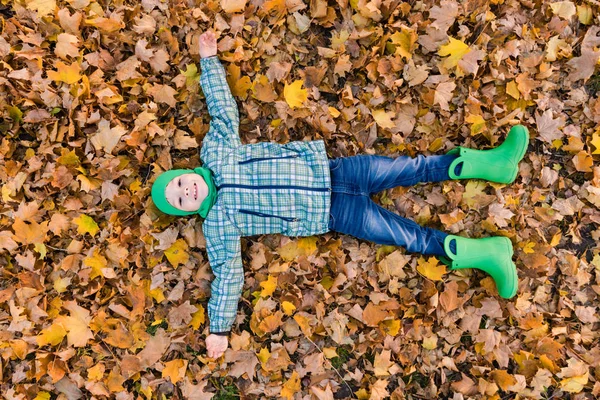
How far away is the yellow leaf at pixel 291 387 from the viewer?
2.99 m

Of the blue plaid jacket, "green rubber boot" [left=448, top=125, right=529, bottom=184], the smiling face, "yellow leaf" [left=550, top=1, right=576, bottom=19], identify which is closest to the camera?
the smiling face

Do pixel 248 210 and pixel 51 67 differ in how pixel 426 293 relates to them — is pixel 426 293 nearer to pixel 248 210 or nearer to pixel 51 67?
pixel 248 210

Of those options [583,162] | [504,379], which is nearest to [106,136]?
[504,379]

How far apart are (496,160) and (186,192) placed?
212cm

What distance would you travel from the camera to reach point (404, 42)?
307 centimetres

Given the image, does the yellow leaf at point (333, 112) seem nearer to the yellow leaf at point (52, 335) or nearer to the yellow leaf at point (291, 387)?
the yellow leaf at point (291, 387)

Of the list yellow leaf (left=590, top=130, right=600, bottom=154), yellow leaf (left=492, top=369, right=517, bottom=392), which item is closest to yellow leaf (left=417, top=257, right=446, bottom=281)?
yellow leaf (left=492, top=369, right=517, bottom=392)

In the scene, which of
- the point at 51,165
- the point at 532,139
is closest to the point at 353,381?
the point at 532,139

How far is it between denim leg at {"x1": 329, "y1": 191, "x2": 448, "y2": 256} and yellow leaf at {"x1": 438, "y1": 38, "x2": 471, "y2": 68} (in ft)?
3.81

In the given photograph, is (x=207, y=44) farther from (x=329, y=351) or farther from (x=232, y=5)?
(x=329, y=351)

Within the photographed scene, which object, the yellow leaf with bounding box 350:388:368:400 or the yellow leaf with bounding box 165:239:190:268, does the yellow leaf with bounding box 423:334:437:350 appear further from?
the yellow leaf with bounding box 165:239:190:268

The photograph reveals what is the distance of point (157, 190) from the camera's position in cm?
284

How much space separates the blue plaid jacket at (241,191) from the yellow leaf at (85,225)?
802mm

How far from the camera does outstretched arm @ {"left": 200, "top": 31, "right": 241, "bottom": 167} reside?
2.94m
